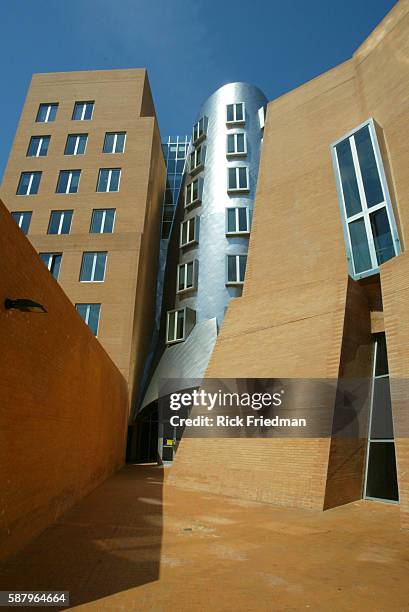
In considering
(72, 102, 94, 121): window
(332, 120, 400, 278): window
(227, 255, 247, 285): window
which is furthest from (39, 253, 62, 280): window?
(332, 120, 400, 278): window

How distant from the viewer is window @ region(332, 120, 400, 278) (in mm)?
12188

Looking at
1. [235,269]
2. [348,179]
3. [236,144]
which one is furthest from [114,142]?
[348,179]

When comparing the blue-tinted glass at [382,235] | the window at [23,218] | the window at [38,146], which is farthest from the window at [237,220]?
the window at [38,146]

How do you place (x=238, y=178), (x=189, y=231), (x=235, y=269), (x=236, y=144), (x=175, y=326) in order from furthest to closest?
(x=236, y=144)
(x=238, y=178)
(x=189, y=231)
(x=235, y=269)
(x=175, y=326)

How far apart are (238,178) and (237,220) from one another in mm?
3418

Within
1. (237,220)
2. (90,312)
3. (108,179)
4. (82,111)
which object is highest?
(82,111)

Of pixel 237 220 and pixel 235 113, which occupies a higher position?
pixel 235 113

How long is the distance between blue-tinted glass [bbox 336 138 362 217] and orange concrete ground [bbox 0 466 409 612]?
31.2ft

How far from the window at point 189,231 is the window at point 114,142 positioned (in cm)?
679

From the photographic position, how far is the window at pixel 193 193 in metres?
26.6

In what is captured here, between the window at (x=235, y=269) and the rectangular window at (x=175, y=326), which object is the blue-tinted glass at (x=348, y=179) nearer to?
the window at (x=235, y=269)

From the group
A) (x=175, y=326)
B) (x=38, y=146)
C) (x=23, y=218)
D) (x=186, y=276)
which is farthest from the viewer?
(x=38, y=146)

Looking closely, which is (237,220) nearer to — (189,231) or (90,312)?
(189,231)

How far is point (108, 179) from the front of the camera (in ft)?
83.7
